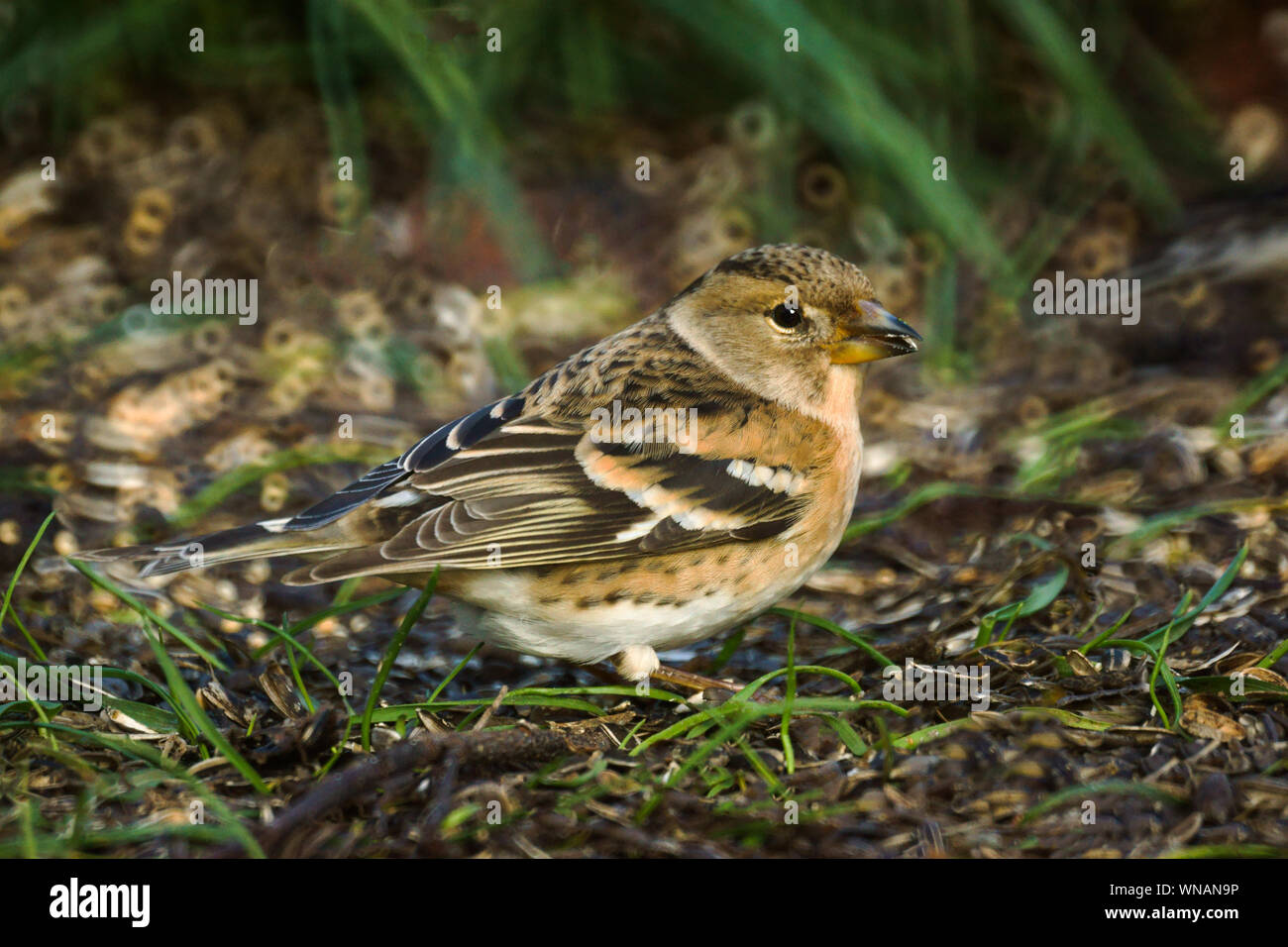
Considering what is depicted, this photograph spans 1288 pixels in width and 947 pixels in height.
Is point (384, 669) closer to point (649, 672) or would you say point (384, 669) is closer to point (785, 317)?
point (649, 672)

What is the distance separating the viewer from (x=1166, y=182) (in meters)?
7.50

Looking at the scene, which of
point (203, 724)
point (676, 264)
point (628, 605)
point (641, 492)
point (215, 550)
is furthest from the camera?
point (676, 264)

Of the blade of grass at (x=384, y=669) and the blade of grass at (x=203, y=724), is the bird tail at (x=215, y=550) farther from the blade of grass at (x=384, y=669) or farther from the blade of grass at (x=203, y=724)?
the blade of grass at (x=384, y=669)

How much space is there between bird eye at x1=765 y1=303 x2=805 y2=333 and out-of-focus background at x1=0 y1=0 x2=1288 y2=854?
3.07 feet

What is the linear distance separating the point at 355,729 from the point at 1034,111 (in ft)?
18.3

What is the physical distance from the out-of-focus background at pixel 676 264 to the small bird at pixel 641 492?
46 centimetres

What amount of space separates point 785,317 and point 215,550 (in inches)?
80.3

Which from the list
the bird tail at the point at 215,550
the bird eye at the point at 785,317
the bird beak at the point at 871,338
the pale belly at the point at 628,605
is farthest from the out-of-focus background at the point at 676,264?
the bird eye at the point at 785,317

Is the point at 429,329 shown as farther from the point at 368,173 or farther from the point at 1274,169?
the point at 1274,169

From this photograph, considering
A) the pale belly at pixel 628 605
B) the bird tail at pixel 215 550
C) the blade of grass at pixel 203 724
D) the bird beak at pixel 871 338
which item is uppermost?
the bird beak at pixel 871 338

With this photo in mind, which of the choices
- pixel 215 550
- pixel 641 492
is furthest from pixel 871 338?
pixel 215 550

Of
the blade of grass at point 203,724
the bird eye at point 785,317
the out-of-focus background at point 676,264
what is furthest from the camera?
the out-of-focus background at point 676,264

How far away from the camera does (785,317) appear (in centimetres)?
469

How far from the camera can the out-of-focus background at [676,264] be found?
4.86 m
